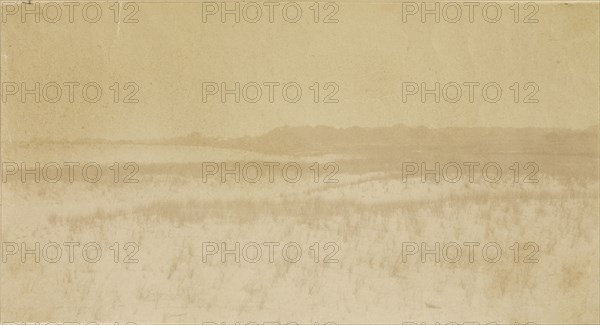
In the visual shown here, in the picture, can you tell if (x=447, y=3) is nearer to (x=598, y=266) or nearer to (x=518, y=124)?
(x=518, y=124)

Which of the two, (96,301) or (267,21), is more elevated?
(267,21)

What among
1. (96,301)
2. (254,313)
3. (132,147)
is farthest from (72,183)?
(254,313)

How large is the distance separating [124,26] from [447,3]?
0.72 metres

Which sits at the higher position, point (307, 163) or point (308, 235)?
point (307, 163)

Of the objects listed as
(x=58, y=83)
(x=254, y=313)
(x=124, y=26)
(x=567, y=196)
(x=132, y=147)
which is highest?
(x=124, y=26)

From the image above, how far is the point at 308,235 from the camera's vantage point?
1.10 m

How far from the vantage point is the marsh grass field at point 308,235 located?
1.10 meters

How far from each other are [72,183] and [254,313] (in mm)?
494

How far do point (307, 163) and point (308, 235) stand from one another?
0.52 feet

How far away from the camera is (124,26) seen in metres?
1.10

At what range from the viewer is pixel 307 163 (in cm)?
110

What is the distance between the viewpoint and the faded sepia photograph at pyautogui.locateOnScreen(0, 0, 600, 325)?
3.59ft

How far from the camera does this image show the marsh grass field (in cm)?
110

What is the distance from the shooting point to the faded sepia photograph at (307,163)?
1.09 metres
